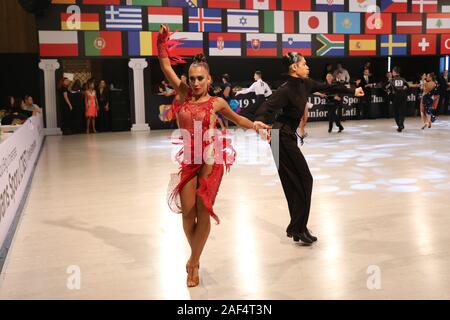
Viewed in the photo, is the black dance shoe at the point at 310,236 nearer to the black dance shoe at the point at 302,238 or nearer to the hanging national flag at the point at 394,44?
the black dance shoe at the point at 302,238

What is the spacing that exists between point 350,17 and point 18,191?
14.8 m

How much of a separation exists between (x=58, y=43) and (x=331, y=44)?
856 centimetres

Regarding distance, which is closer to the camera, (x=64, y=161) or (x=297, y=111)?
(x=297, y=111)

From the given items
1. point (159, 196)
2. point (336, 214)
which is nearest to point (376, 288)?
point (336, 214)

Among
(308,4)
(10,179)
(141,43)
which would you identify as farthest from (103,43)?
(10,179)

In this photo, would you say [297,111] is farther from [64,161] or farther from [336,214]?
[64,161]

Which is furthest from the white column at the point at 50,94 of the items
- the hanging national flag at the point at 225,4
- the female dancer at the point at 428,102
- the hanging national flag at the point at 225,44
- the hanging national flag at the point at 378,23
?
the hanging national flag at the point at 378,23

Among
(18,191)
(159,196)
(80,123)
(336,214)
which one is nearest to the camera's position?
(336,214)

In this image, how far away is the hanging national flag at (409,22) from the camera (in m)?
19.6

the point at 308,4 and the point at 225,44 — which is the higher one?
the point at 308,4

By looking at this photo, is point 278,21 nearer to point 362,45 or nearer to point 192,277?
point 362,45

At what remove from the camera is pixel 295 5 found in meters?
18.3

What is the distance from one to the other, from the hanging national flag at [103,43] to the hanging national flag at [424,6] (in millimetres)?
10056

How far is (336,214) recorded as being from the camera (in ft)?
19.3
